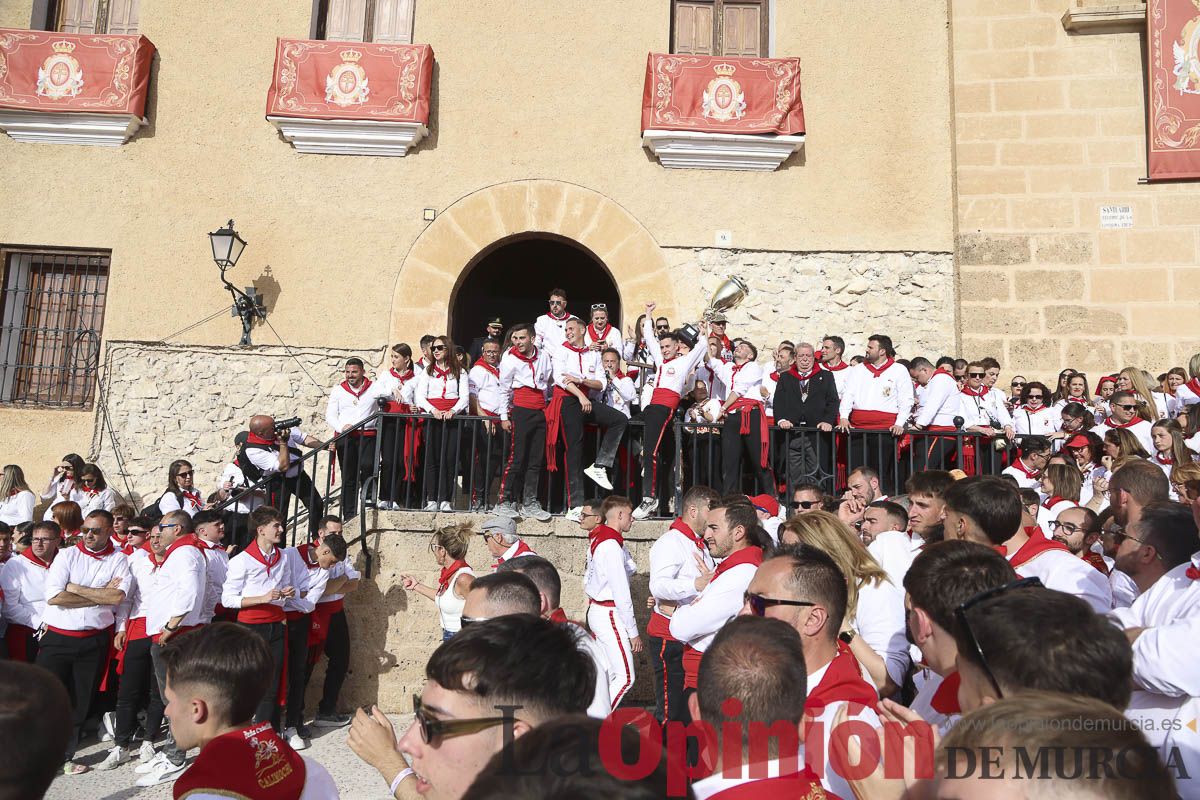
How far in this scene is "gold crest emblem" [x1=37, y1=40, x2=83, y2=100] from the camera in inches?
428

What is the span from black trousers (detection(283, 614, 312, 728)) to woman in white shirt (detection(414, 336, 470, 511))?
1.52 meters

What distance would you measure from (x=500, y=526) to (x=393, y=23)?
292 inches

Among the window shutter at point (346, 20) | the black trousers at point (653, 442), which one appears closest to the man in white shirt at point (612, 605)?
the black trousers at point (653, 442)

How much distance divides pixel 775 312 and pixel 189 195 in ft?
23.3

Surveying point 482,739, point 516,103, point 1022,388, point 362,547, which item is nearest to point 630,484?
point 362,547

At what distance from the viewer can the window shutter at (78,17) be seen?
1140cm

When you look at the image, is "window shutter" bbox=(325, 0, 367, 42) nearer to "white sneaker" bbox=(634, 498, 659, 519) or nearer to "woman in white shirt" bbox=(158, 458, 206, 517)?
"woman in white shirt" bbox=(158, 458, 206, 517)

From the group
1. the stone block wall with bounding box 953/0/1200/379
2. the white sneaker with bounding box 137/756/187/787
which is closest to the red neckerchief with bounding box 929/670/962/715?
the white sneaker with bounding box 137/756/187/787

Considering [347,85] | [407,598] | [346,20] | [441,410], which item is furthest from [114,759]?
[346,20]

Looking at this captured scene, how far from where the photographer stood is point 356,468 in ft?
29.1

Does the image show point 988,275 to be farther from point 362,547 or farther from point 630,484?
→ point 362,547

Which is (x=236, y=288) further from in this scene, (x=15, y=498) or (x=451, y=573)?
(x=451, y=573)

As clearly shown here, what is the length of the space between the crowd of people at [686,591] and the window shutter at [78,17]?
5587 mm

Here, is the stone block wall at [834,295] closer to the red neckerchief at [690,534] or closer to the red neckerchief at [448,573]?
the red neckerchief at [448,573]
